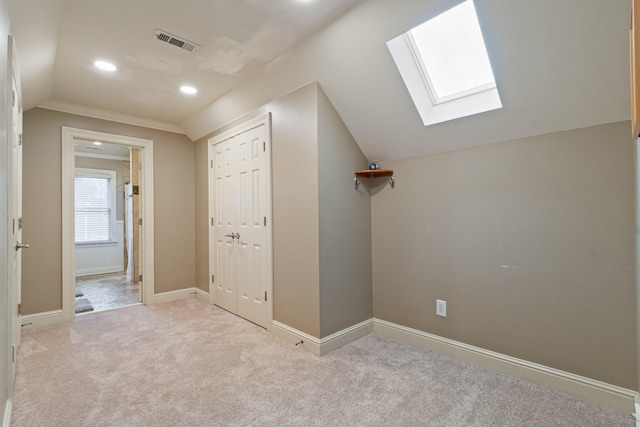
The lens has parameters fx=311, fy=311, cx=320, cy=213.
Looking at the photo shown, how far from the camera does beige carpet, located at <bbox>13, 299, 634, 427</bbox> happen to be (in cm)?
169

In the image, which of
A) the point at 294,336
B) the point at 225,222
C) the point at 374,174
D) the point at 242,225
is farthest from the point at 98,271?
the point at 374,174

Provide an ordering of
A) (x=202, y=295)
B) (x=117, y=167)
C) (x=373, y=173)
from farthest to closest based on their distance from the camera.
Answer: (x=117, y=167), (x=202, y=295), (x=373, y=173)

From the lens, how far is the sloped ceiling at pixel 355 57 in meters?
1.58

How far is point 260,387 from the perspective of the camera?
1993mm

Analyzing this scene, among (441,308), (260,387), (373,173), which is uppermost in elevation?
(373,173)

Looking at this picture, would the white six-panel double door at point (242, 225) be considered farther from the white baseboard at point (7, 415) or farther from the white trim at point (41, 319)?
the white baseboard at point (7, 415)

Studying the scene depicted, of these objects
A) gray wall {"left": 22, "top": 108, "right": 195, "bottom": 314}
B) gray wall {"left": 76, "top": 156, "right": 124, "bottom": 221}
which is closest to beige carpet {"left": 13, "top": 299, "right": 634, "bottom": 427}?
gray wall {"left": 22, "top": 108, "right": 195, "bottom": 314}

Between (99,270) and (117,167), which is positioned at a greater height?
(117,167)

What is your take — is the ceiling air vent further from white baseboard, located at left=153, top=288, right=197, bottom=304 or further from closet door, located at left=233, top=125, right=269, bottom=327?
white baseboard, located at left=153, top=288, right=197, bottom=304

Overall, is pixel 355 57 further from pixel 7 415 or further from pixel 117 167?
pixel 117 167

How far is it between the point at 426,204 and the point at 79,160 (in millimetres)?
6518

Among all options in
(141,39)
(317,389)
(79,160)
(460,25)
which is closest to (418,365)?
(317,389)

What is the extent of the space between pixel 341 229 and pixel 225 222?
5.37 feet

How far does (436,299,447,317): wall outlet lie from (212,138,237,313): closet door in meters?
2.13
